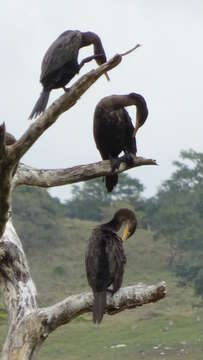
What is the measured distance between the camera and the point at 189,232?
43.2m

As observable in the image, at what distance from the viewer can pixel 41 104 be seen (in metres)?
9.75

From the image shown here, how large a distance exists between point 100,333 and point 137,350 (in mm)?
3022

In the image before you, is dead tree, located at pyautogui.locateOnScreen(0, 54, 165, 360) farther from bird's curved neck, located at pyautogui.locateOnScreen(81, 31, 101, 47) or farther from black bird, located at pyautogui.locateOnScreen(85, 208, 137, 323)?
bird's curved neck, located at pyautogui.locateOnScreen(81, 31, 101, 47)

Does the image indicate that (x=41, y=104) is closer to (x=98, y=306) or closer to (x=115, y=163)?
(x=115, y=163)

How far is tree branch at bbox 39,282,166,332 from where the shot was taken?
8.09m

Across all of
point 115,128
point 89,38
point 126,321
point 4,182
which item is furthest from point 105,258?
point 126,321

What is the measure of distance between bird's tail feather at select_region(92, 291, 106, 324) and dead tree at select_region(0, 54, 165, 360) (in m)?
0.06

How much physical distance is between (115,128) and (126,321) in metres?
20.5

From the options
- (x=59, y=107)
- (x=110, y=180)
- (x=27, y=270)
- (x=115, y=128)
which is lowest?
(x=27, y=270)

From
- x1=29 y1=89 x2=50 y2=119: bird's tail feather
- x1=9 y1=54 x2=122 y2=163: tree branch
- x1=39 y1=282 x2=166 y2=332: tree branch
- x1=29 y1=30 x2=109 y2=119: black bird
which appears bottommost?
x1=39 y1=282 x2=166 y2=332: tree branch

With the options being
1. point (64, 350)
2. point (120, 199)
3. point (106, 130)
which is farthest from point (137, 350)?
point (120, 199)

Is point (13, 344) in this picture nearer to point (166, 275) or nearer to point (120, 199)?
point (166, 275)

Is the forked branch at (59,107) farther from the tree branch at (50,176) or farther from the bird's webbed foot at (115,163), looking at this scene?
the bird's webbed foot at (115,163)

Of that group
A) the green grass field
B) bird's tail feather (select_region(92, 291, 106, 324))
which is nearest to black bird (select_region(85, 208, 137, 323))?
bird's tail feather (select_region(92, 291, 106, 324))
